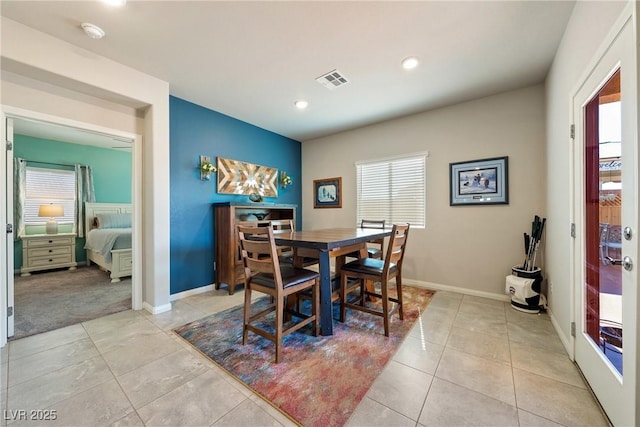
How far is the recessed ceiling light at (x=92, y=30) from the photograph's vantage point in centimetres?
192

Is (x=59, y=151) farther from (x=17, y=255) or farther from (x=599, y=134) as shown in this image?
(x=599, y=134)

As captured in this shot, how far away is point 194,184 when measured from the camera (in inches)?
132

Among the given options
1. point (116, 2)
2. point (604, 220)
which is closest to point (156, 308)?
point (116, 2)

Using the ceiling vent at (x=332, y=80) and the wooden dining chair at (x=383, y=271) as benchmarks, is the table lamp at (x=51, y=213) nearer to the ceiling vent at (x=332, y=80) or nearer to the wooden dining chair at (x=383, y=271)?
the ceiling vent at (x=332, y=80)

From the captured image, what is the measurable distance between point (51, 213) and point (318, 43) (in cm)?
597

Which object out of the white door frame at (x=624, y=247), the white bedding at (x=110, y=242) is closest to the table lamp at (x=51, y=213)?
the white bedding at (x=110, y=242)

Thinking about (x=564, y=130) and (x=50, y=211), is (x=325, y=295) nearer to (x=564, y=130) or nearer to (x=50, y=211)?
(x=564, y=130)

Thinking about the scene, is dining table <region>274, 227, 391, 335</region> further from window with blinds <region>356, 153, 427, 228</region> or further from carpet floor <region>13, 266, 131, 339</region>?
carpet floor <region>13, 266, 131, 339</region>

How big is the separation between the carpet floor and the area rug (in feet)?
4.27

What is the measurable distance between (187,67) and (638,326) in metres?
3.66

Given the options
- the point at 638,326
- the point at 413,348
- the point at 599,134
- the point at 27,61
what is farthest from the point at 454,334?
the point at 27,61

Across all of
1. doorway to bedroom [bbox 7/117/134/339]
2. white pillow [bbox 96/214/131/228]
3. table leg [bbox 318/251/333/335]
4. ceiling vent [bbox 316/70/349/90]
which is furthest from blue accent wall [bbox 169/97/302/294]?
white pillow [bbox 96/214/131/228]

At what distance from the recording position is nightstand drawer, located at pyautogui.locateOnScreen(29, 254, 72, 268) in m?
4.36

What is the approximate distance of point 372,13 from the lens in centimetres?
180
